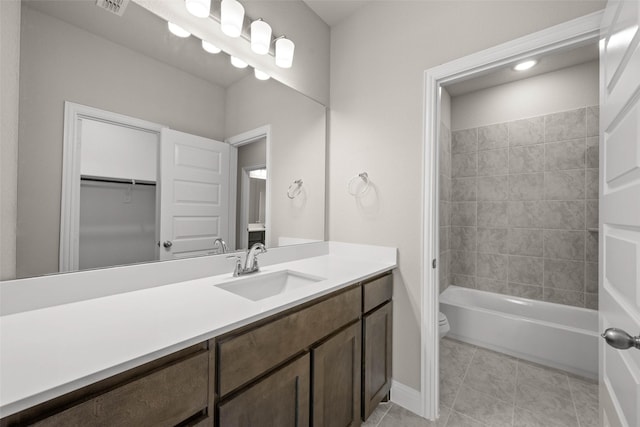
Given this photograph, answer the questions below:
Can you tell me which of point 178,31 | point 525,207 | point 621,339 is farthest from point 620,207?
point 525,207

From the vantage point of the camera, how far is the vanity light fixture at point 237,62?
1.47 metres

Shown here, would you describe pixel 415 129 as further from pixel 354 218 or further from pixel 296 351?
pixel 296 351

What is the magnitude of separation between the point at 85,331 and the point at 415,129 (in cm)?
170

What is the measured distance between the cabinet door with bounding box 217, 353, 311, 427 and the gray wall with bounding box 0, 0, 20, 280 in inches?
32.1

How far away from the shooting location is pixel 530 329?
6.99 ft

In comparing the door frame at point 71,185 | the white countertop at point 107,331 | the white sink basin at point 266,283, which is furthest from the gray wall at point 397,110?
the door frame at point 71,185

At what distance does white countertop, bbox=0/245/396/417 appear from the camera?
52cm

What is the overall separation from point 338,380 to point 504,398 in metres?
1.31

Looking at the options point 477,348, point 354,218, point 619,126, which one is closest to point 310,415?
point 354,218

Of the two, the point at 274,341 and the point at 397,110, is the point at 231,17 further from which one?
the point at 274,341

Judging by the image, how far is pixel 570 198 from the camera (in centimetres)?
246

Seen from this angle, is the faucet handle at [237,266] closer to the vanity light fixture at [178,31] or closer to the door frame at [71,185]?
the door frame at [71,185]

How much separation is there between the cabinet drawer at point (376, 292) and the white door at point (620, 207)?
34.2 inches

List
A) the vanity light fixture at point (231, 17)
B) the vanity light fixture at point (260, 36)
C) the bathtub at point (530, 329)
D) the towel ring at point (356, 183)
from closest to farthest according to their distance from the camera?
the vanity light fixture at point (231, 17)
the vanity light fixture at point (260, 36)
the towel ring at point (356, 183)
the bathtub at point (530, 329)
